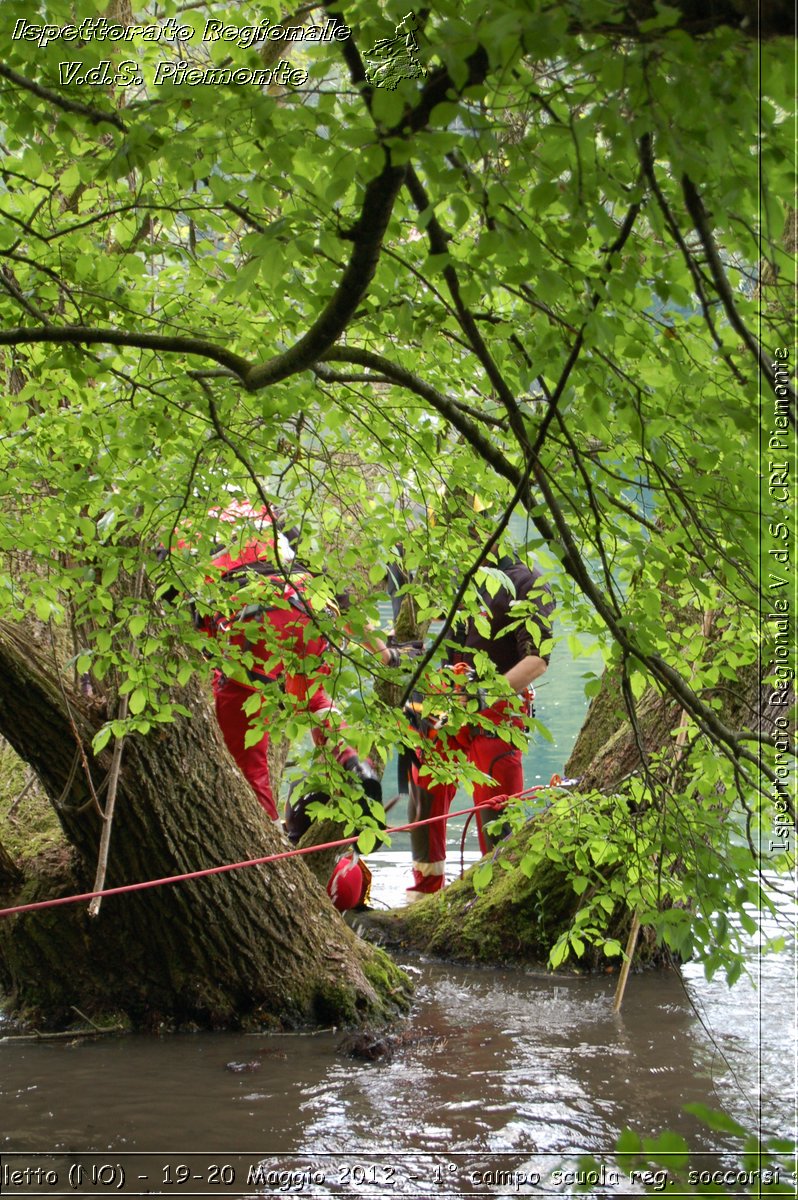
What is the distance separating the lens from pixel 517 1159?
3.53m

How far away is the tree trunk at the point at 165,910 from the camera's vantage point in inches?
178

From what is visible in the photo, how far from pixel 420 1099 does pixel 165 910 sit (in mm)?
1344

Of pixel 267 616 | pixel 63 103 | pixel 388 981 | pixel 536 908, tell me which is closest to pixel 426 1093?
pixel 388 981

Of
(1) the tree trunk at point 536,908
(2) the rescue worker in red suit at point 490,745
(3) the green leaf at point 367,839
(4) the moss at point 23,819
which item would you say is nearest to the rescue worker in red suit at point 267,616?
(3) the green leaf at point 367,839

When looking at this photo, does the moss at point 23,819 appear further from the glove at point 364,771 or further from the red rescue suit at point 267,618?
the red rescue suit at point 267,618

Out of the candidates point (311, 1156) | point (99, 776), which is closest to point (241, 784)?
point (99, 776)

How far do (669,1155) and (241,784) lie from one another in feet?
11.6

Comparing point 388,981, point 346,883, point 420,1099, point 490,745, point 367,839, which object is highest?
point 490,745

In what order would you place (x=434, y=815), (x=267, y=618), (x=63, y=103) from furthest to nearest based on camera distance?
(x=434, y=815) → (x=267, y=618) → (x=63, y=103)

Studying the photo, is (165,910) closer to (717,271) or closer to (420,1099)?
(420,1099)

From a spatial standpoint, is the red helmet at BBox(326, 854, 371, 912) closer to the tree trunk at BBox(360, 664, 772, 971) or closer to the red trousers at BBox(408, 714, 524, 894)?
the tree trunk at BBox(360, 664, 772, 971)

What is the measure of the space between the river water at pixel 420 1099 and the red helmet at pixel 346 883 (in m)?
0.96

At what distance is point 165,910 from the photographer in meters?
4.59

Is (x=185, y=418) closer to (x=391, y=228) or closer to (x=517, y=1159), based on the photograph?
(x=391, y=228)
